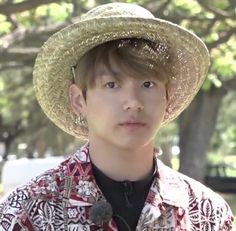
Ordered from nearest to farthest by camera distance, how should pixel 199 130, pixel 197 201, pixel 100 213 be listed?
pixel 100 213
pixel 197 201
pixel 199 130

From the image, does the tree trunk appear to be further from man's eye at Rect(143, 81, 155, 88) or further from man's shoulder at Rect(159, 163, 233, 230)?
man's eye at Rect(143, 81, 155, 88)

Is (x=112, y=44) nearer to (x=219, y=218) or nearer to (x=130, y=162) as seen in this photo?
(x=130, y=162)

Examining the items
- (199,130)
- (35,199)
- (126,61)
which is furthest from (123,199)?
(199,130)

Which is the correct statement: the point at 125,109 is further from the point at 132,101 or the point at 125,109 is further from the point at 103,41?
the point at 103,41

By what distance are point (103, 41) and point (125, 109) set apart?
0.75ft

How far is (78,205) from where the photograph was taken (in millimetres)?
2148

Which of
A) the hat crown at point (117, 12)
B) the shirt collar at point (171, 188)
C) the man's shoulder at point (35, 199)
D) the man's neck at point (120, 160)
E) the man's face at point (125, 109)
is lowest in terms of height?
the shirt collar at point (171, 188)

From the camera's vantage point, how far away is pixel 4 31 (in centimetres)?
987

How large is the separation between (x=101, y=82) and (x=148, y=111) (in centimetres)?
15

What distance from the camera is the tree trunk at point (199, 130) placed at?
46.0 ft

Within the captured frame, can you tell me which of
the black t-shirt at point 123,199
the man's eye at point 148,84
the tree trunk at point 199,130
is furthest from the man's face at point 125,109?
the tree trunk at point 199,130

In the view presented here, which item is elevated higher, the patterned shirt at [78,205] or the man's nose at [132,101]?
the man's nose at [132,101]

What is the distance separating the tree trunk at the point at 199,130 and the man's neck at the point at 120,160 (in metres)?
11.8

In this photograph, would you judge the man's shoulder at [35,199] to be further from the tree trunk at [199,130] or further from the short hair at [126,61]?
the tree trunk at [199,130]
